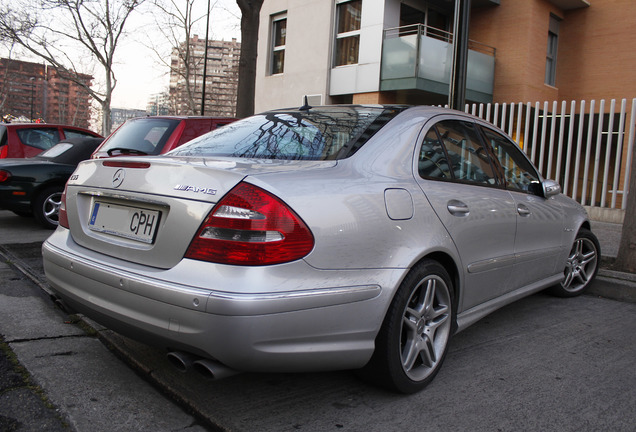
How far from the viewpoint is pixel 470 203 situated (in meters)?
3.13

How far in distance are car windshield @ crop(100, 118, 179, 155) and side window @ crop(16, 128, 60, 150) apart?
11.8ft

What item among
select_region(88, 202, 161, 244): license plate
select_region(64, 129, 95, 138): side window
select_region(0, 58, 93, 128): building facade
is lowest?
select_region(88, 202, 161, 244): license plate

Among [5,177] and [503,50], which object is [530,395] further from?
[503,50]

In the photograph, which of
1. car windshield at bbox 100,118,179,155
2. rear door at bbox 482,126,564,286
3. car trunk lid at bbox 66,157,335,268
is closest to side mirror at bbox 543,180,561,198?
rear door at bbox 482,126,564,286

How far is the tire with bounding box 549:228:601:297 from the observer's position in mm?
4766

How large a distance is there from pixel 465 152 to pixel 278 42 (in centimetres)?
1847

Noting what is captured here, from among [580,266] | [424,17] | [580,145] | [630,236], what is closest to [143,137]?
[580,266]

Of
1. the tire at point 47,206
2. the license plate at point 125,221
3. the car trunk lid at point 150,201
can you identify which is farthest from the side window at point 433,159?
the tire at point 47,206

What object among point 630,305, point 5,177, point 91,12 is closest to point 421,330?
point 630,305

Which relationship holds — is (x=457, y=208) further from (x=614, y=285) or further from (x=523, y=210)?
(x=614, y=285)

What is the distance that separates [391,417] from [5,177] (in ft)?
22.3

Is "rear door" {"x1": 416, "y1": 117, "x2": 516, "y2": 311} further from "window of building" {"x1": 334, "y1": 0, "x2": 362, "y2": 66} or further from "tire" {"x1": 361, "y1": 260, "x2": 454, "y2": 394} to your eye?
"window of building" {"x1": 334, "y1": 0, "x2": 362, "y2": 66}

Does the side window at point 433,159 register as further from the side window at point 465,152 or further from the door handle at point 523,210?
the door handle at point 523,210

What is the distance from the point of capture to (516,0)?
653 inches
